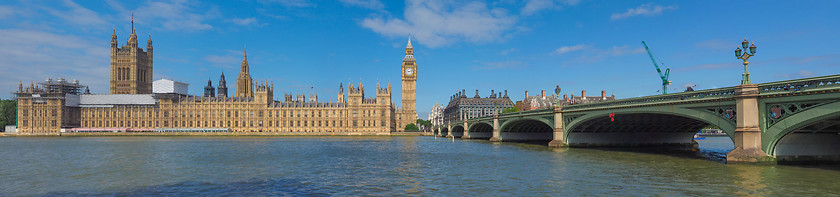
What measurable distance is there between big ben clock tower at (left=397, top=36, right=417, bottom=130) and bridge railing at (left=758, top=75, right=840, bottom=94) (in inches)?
6144

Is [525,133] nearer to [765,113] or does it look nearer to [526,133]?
[526,133]

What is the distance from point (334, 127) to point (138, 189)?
478 ft

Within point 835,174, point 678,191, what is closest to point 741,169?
point 835,174

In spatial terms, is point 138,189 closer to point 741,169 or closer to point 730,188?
point 730,188

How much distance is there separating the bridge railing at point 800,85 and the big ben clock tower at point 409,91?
512ft

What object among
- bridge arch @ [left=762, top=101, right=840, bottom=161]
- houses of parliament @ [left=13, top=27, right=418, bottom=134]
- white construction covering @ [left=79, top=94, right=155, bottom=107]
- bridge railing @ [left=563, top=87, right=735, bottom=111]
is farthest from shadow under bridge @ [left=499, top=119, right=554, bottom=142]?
white construction covering @ [left=79, top=94, right=155, bottom=107]

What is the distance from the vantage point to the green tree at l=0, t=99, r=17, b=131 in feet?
568

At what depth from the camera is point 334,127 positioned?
17175 centimetres

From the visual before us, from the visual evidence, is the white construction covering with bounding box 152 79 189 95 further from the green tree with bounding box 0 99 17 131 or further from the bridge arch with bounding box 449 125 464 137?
the bridge arch with bounding box 449 125 464 137

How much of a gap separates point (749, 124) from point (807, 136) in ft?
20.2

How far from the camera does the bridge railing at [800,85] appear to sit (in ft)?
95.4

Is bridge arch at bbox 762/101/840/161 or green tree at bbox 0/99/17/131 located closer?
bridge arch at bbox 762/101/840/161

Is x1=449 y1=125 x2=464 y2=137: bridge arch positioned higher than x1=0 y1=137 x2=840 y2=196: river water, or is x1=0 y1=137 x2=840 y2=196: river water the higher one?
x1=0 y1=137 x2=840 y2=196: river water

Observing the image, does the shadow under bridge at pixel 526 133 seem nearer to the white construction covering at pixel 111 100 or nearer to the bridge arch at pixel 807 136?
the bridge arch at pixel 807 136
